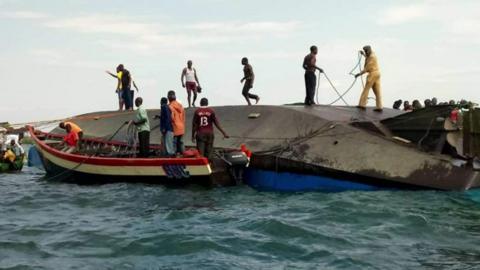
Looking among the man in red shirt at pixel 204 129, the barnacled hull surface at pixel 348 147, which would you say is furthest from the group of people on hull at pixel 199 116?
the barnacled hull surface at pixel 348 147

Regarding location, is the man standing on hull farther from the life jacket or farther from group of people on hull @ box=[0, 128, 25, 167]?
group of people on hull @ box=[0, 128, 25, 167]

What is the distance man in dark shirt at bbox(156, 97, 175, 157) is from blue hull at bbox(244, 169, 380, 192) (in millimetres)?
2153

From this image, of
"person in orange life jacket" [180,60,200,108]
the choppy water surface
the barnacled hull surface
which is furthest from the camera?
"person in orange life jacket" [180,60,200,108]

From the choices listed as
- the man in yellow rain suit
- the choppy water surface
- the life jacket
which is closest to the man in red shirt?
the choppy water surface

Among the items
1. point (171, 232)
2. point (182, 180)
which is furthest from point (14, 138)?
point (171, 232)

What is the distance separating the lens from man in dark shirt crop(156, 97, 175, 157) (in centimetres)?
1532

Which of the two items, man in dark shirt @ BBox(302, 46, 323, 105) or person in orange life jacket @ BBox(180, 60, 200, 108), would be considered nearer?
man in dark shirt @ BBox(302, 46, 323, 105)

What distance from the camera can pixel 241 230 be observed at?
385 inches

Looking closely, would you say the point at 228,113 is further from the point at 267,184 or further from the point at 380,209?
the point at 380,209

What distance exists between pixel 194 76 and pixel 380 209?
1110 cm

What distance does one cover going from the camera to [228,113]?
1811 cm

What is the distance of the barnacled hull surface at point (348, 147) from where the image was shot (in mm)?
13016

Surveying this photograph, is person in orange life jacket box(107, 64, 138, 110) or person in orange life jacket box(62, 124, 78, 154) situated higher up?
person in orange life jacket box(107, 64, 138, 110)

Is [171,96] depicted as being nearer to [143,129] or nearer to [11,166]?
[143,129]
